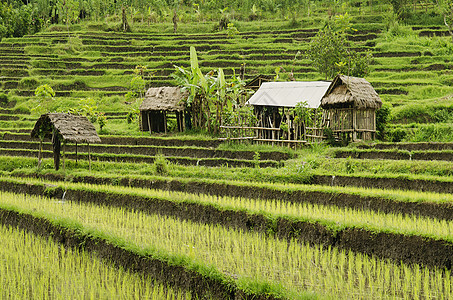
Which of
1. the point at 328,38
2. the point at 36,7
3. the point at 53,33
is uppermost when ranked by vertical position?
the point at 36,7

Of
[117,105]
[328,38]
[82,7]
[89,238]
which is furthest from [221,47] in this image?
[89,238]

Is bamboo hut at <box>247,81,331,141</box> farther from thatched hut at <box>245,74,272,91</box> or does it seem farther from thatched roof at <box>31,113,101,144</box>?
thatched roof at <box>31,113,101,144</box>

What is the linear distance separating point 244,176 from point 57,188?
4556 mm

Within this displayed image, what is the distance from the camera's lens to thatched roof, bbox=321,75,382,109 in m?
16.3

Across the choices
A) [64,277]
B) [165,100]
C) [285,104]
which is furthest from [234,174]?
[165,100]

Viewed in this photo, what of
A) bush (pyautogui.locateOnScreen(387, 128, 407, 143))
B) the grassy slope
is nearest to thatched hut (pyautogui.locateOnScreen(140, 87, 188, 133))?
the grassy slope

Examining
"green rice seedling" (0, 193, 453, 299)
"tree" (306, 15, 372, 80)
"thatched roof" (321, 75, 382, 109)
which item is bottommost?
"green rice seedling" (0, 193, 453, 299)

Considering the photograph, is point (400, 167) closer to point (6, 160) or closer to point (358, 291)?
point (358, 291)

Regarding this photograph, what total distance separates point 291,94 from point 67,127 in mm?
8441

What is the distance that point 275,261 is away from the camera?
5.82 metres

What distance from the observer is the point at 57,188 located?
11.6 m

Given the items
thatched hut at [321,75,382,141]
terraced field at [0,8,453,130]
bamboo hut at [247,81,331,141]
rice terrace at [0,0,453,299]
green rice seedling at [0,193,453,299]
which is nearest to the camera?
green rice seedling at [0,193,453,299]

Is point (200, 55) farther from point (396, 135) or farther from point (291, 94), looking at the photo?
point (396, 135)

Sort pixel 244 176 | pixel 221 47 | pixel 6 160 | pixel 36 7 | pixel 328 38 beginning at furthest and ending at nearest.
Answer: pixel 36 7 → pixel 221 47 → pixel 328 38 → pixel 6 160 → pixel 244 176
